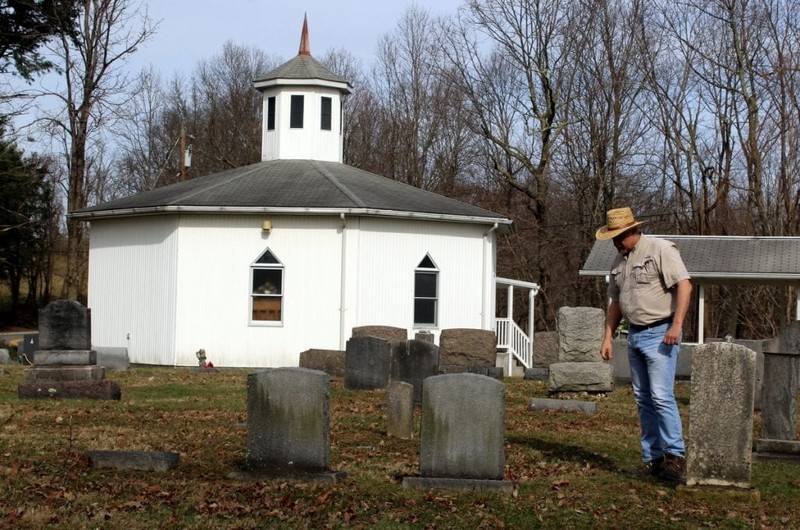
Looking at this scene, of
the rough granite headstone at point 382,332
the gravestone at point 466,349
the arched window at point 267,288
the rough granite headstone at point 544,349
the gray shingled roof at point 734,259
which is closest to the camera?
the rough granite headstone at point 382,332

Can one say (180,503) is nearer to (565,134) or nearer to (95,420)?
(95,420)

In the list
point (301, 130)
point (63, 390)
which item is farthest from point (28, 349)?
point (63, 390)

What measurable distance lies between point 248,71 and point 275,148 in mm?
34697

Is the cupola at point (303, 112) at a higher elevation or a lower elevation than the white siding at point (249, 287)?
higher

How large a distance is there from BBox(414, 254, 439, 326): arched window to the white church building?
2cm

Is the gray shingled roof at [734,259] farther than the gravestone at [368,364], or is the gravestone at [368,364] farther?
the gray shingled roof at [734,259]

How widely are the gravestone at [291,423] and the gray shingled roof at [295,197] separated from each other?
16798 millimetres

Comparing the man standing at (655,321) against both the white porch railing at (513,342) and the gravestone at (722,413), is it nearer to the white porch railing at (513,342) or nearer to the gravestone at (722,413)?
the gravestone at (722,413)

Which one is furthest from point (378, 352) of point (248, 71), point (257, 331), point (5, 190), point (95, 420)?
point (248, 71)

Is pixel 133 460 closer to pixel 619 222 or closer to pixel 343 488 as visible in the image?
pixel 343 488

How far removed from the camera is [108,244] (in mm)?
28375

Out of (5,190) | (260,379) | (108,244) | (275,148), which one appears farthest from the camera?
(5,190)

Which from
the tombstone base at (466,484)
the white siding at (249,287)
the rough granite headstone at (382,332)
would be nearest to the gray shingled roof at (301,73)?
the white siding at (249,287)

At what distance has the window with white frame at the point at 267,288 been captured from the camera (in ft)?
87.5
